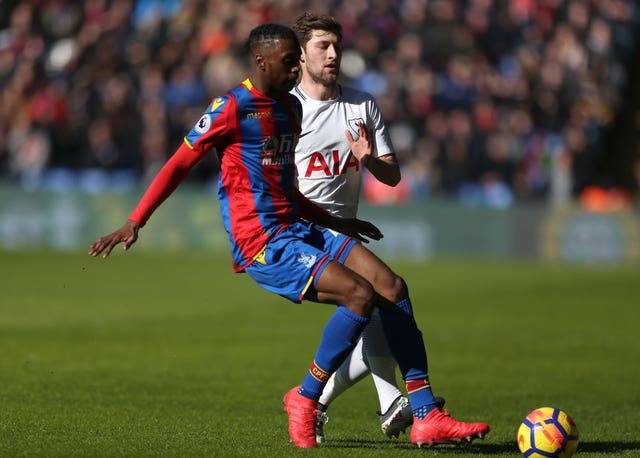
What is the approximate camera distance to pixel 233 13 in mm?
27938

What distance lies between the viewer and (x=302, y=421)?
672 centimetres

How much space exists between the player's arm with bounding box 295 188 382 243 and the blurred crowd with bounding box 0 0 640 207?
707 inches

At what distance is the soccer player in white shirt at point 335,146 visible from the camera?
24.0 feet

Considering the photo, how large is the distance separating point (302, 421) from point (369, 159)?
1524 millimetres

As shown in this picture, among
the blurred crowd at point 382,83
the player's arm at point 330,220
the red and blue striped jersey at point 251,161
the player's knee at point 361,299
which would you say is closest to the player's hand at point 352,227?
the player's arm at point 330,220

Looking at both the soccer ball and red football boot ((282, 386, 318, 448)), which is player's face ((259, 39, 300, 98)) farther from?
the soccer ball

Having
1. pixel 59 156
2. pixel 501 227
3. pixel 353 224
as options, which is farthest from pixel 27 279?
pixel 353 224

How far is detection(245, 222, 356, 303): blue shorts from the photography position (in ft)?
21.4

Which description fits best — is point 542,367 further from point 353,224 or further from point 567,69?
point 567,69

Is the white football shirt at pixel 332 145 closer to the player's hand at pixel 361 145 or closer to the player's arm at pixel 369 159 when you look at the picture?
the player's arm at pixel 369 159

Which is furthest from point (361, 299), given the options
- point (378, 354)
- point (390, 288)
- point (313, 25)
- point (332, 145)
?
point (313, 25)

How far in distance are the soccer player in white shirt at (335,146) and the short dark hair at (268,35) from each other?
28.2 inches

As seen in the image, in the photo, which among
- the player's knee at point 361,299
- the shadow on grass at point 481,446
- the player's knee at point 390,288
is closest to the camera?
the player's knee at point 361,299

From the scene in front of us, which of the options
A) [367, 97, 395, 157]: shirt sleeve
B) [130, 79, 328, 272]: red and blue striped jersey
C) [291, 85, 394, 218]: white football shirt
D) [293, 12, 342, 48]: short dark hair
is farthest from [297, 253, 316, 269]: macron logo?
[293, 12, 342, 48]: short dark hair
